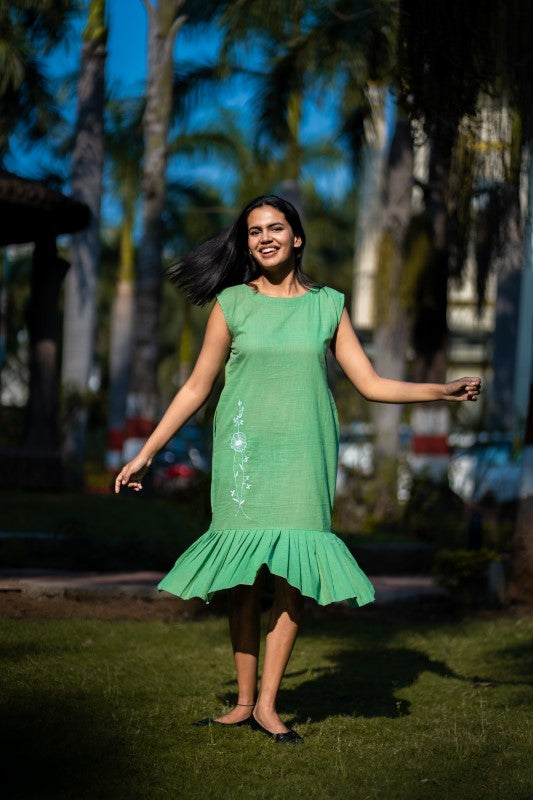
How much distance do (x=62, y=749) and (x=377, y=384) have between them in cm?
172

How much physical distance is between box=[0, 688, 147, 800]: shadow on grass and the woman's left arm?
1.54 metres

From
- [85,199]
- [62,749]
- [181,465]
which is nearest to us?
[62,749]

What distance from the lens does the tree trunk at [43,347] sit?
13430 millimetres

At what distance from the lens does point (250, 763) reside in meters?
4.52

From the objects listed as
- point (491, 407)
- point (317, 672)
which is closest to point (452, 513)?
point (491, 407)

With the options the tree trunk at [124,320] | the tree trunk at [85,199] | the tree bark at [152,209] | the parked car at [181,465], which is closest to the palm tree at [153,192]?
the tree bark at [152,209]

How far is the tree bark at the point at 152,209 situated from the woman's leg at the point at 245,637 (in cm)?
1148

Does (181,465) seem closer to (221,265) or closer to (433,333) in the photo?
(433,333)

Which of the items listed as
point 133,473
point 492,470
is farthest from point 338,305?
point 492,470

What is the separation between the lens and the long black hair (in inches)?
205

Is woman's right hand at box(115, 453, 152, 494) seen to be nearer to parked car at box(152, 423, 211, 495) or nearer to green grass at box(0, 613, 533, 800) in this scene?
green grass at box(0, 613, 533, 800)

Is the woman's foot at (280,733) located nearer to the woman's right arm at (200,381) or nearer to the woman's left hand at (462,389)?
the woman's right arm at (200,381)

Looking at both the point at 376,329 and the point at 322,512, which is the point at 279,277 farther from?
the point at 376,329

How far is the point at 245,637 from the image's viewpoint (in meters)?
5.00
